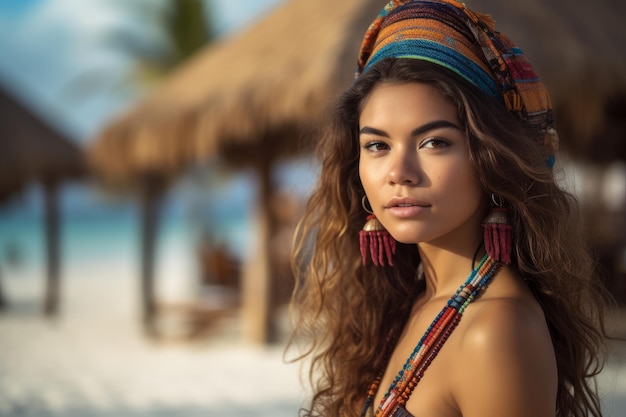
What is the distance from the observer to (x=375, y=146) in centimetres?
137

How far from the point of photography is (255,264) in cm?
715

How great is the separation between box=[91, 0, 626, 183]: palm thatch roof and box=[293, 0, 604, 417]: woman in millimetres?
3324

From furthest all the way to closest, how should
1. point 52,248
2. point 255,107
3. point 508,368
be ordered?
point 52,248 < point 255,107 < point 508,368

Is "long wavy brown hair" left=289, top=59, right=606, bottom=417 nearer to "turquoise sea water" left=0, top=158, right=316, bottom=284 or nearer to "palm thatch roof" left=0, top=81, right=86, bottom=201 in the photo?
"palm thatch roof" left=0, top=81, right=86, bottom=201

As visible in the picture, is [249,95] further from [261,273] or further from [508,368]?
[508,368]

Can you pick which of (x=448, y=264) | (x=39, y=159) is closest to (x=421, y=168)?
(x=448, y=264)

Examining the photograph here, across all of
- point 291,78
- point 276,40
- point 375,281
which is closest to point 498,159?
point 375,281

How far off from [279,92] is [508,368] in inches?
186

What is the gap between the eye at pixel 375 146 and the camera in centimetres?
136

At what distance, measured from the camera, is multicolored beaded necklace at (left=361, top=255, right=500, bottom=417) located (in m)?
1.29

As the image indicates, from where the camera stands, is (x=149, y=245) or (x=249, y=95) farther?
(x=149, y=245)

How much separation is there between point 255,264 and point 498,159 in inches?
236

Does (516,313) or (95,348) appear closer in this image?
(516,313)

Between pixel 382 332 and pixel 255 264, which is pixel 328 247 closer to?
pixel 382 332
